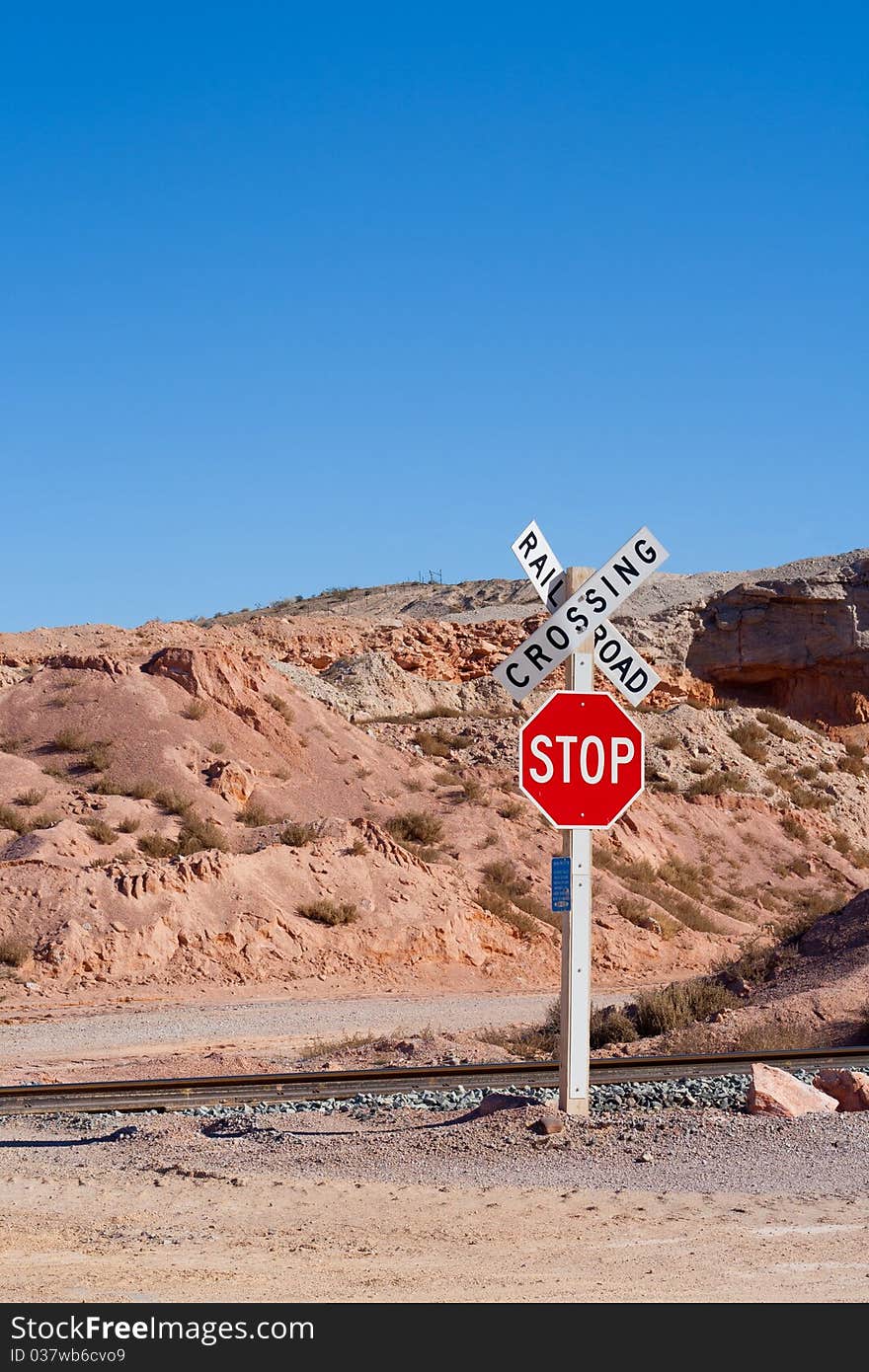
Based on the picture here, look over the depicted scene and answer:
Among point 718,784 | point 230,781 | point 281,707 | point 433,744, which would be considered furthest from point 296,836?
point 718,784

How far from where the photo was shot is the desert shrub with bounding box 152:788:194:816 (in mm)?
31250

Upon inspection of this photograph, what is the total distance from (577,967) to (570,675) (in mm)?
2059

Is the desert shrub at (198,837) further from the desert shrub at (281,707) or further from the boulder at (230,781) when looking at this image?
the desert shrub at (281,707)

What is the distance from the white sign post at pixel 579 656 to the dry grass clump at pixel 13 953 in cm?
1629

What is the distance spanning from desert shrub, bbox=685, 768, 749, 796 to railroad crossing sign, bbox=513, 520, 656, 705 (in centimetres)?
3213

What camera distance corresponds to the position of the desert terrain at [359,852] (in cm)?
2400

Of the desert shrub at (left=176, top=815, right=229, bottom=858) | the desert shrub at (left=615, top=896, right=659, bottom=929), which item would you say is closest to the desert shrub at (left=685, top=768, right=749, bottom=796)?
the desert shrub at (left=615, top=896, right=659, bottom=929)

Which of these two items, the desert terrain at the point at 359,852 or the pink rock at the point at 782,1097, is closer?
the pink rock at the point at 782,1097

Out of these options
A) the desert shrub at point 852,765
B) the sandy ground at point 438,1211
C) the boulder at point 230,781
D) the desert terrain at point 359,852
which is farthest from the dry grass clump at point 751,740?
the sandy ground at point 438,1211

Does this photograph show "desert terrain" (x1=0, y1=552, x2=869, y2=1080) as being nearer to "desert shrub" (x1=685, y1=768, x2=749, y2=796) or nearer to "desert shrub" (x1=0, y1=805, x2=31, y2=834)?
"desert shrub" (x1=0, y1=805, x2=31, y2=834)

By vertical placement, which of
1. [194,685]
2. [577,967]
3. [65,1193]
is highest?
[194,685]
